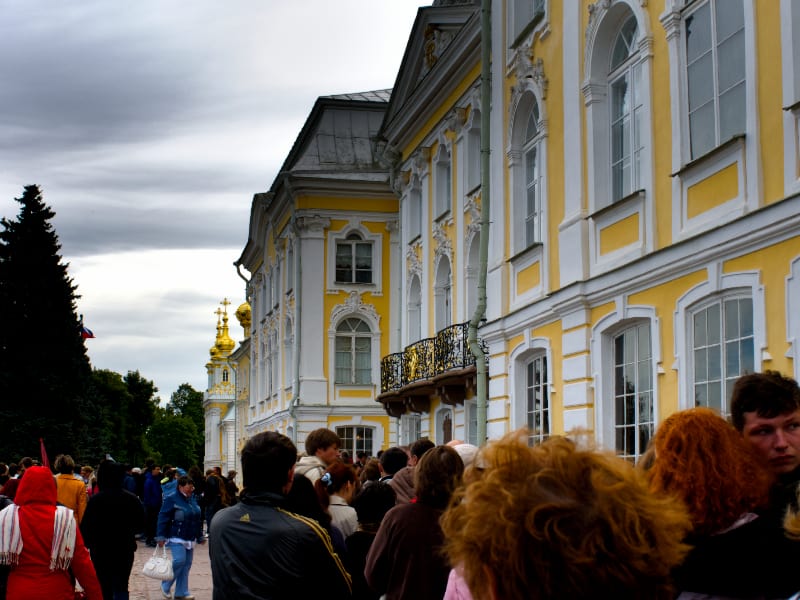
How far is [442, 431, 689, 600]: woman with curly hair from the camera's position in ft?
7.01

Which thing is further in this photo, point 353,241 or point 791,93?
point 353,241

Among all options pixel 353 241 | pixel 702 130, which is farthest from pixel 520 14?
pixel 353 241

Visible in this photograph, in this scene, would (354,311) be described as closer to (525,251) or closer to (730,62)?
(525,251)

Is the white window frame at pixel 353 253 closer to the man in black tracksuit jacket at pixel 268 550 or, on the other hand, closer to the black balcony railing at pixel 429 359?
the black balcony railing at pixel 429 359

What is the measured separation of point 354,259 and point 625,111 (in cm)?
2316

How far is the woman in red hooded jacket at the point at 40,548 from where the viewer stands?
730 centimetres

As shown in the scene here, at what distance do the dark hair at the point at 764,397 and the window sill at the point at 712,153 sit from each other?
681cm

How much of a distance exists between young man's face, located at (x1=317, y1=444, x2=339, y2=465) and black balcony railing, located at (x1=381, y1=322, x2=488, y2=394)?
11.4m

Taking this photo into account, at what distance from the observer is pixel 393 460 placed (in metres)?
9.83

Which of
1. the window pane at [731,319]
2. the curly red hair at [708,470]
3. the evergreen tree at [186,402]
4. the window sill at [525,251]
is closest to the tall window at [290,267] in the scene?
the window sill at [525,251]

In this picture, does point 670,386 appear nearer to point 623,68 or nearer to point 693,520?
point 623,68

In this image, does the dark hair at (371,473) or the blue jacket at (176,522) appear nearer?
the dark hair at (371,473)

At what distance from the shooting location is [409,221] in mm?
27984

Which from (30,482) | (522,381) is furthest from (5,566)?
(522,381)
